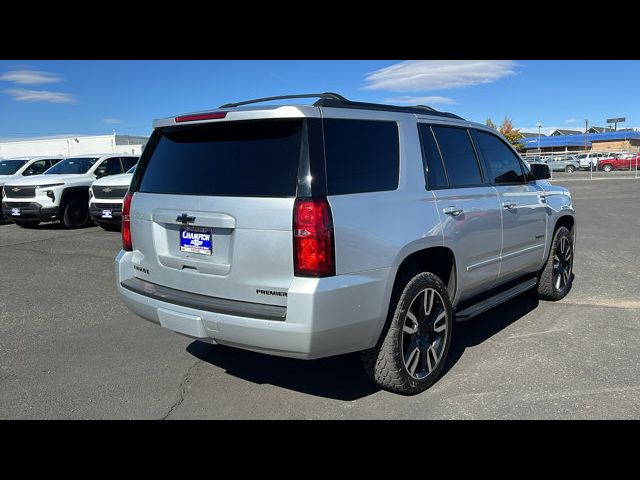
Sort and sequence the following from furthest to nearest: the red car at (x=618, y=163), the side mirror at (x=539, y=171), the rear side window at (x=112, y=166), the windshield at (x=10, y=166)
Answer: the red car at (x=618, y=163) < the windshield at (x=10, y=166) < the rear side window at (x=112, y=166) < the side mirror at (x=539, y=171)

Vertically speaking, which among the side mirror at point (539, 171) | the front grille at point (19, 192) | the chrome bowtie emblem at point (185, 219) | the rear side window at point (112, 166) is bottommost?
the chrome bowtie emblem at point (185, 219)

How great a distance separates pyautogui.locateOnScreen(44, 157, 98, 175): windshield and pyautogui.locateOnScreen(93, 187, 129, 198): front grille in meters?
2.00

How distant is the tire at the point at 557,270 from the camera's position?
5.79 m

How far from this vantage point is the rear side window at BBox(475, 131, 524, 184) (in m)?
4.78

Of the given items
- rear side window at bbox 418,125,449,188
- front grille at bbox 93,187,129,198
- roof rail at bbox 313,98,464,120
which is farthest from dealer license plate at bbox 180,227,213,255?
front grille at bbox 93,187,129,198

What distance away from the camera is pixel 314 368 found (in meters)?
4.15

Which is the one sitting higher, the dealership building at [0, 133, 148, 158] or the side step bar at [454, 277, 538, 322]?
the dealership building at [0, 133, 148, 158]

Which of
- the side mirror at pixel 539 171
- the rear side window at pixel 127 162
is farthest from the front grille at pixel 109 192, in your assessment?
the side mirror at pixel 539 171

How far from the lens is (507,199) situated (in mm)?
4758

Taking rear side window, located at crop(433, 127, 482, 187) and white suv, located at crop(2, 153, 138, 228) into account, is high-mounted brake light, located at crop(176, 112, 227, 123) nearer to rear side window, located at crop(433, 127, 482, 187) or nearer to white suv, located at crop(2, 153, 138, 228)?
rear side window, located at crop(433, 127, 482, 187)

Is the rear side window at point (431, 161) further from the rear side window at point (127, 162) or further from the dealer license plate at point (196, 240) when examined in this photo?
the rear side window at point (127, 162)

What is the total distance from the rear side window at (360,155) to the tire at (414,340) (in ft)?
2.43
